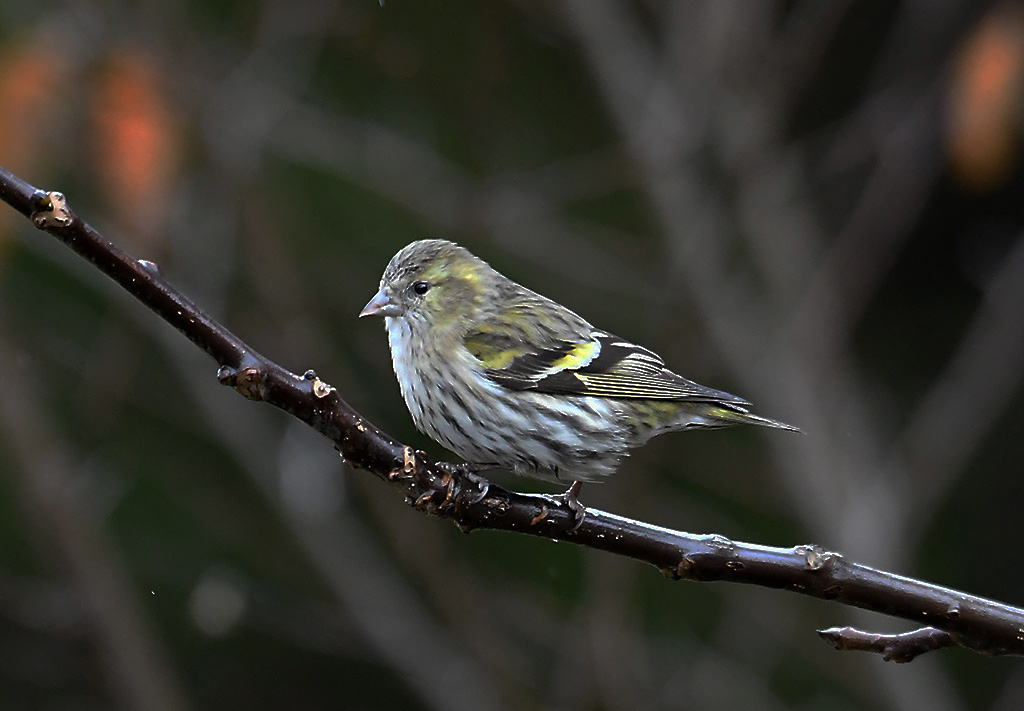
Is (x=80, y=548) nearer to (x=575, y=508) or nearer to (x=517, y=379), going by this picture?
(x=517, y=379)

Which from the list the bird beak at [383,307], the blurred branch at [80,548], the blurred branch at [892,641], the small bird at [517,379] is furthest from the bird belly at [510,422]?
the blurred branch at [80,548]

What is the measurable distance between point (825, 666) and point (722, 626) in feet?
2.19

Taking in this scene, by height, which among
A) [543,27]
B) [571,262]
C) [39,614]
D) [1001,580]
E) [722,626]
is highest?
[543,27]

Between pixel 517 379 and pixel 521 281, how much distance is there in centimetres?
373

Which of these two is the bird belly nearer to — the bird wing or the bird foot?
the bird wing

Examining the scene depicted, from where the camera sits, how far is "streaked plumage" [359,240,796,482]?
344cm

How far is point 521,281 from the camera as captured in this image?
7.32 metres

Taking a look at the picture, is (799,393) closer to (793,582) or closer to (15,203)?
(793,582)

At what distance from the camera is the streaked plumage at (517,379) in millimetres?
3439

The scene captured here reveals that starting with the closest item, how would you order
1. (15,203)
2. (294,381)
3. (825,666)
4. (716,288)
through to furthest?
(15,203), (294,381), (716,288), (825,666)

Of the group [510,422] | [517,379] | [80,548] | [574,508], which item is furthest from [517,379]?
[80,548]

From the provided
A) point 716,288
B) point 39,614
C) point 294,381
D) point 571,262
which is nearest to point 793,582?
point 294,381

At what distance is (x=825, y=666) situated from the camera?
7.49 metres

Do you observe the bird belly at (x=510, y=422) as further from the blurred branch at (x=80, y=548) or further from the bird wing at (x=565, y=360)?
the blurred branch at (x=80, y=548)
